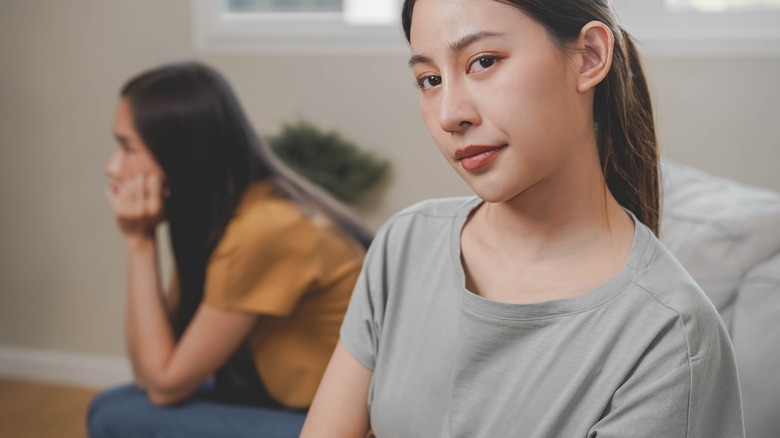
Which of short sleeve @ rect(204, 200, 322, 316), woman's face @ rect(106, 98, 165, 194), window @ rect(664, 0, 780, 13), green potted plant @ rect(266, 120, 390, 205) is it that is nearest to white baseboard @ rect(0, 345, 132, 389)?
green potted plant @ rect(266, 120, 390, 205)

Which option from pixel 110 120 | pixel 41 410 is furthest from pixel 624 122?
pixel 41 410

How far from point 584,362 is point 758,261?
1.36 feet

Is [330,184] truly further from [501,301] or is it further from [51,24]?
[501,301]

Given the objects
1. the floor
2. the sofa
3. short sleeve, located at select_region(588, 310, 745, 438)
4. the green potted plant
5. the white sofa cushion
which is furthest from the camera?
the floor

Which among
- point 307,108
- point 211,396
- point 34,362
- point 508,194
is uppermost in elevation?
point 508,194

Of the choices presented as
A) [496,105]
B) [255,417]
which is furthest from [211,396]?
[496,105]

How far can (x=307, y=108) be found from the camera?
9.06 feet

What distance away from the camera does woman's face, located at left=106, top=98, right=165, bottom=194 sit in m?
1.81

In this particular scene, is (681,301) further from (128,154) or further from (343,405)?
(128,154)

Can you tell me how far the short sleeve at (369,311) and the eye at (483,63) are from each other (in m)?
Result: 0.33

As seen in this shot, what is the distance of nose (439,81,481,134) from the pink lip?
23mm

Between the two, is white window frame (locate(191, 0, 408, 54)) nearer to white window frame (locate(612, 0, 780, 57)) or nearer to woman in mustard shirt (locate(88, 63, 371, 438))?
white window frame (locate(612, 0, 780, 57))

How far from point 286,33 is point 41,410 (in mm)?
1497

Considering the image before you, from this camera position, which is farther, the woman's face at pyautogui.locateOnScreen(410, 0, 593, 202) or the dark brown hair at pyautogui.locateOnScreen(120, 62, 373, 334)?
the dark brown hair at pyautogui.locateOnScreen(120, 62, 373, 334)
